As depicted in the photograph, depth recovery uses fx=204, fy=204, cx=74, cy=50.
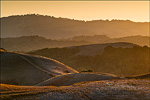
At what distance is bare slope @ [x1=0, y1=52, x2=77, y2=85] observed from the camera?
1652 cm

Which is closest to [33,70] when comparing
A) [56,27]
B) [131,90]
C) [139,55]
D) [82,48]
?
[131,90]

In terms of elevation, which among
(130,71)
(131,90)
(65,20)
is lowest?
(130,71)

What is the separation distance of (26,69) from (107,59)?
725 inches

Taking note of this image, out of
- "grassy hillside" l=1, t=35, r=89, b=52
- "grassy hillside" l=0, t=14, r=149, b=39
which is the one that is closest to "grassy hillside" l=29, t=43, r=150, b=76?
"grassy hillside" l=1, t=35, r=89, b=52

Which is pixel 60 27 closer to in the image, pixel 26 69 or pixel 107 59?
pixel 107 59

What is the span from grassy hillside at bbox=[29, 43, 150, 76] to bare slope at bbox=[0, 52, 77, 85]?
10030 millimetres

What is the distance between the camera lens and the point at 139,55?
34062 mm

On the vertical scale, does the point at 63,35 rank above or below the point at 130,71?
above

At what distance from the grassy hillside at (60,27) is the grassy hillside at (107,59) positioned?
268ft

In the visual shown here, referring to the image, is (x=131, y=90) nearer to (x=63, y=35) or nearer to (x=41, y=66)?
(x=41, y=66)

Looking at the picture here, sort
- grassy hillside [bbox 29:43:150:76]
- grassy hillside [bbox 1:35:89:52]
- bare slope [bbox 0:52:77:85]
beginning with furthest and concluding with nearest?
1. grassy hillside [bbox 1:35:89:52]
2. grassy hillside [bbox 29:43:150:76]
3. bare slope [bbox 0:52:77:85]

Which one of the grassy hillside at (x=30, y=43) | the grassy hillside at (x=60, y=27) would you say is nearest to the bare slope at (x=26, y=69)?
the grassy hillside at (x=30, y=43)

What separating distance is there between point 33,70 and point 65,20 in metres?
137

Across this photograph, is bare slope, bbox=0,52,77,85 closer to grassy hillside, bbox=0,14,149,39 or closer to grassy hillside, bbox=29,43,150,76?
grassy hillside, bbox=29,43,150,76
